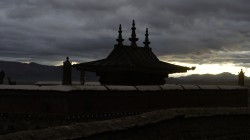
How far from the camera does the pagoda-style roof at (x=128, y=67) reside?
1481 centimetres

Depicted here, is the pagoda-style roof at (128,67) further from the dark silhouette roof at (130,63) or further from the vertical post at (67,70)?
the vertical post at (67,70)
